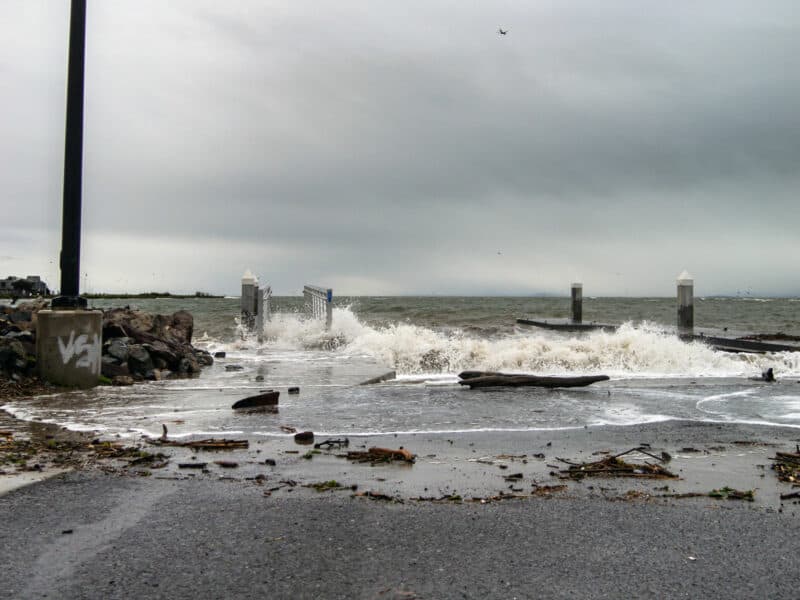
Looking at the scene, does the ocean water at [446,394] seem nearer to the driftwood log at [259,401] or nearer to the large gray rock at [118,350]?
the driftwood log at [259,401]

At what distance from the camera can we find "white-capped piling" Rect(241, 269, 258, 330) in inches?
857

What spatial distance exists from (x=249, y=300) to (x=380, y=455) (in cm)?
1785

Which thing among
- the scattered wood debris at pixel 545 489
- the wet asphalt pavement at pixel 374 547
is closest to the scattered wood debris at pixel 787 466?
the wet asphalt pavement at pixel 374 547

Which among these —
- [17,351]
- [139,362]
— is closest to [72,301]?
[17,351]

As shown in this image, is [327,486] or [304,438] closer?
[327,486]

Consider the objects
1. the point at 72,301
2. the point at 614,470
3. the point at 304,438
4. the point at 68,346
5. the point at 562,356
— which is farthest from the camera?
the point at 562,356

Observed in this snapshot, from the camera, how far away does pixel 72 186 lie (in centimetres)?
846

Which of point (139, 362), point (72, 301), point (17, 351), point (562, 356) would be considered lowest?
point (562, 356)

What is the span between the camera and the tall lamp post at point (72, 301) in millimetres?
8344

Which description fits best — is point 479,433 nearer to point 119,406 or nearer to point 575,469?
point 575,469

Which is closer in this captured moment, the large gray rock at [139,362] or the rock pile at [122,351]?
the rock pile at [122,351]

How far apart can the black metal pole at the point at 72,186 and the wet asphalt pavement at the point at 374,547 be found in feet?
17.4

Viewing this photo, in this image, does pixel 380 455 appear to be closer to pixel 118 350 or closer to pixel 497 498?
pixel 497 498

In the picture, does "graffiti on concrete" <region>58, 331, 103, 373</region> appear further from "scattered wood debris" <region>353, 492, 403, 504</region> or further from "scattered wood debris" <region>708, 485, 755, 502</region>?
"scattered wood debris" <region>708, 485, 755, 502</region>
